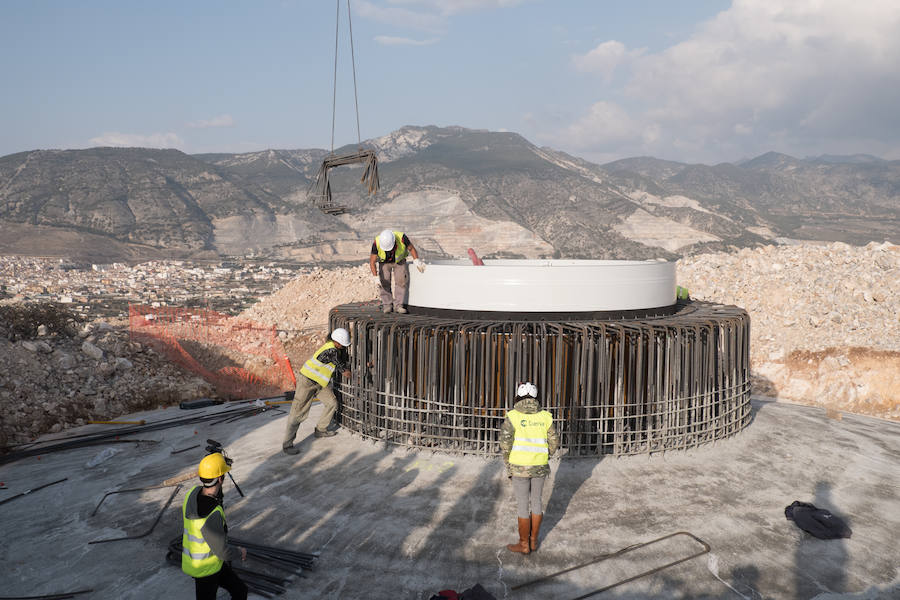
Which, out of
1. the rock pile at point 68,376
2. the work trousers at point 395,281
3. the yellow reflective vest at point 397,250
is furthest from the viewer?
the rock pile at point 68,376

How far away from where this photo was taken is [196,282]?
6200 cm

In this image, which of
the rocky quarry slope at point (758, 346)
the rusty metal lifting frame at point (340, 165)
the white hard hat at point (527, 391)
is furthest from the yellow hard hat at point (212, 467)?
the rocky quarry slope at point (758, 346)

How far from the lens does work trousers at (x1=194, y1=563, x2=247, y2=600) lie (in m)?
4.32

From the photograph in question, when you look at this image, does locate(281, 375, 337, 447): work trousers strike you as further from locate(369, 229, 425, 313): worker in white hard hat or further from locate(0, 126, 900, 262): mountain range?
locate(0, 126, 900, 262): mountain range

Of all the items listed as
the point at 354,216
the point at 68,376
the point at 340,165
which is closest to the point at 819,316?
the point at 340,165

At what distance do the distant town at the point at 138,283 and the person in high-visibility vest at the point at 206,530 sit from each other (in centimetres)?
3229

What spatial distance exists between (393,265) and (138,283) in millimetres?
58972

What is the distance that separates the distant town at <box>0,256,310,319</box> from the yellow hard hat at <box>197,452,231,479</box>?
32.4 meters

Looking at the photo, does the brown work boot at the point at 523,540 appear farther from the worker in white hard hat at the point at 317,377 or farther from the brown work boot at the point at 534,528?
the worker in white hard hat at the point at 317,377

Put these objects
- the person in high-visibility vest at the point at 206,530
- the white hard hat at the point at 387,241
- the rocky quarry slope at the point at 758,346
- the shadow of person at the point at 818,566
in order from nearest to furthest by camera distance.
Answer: the person in high-visibility vest at the point at 206,530
the shadow of person at the point at 818,566
the white hard hat at the point at 387,241
the rocky quarry slope at the point at 758,346

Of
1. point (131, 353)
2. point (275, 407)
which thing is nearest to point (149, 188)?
point (131, 353)

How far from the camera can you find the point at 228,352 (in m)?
22.0

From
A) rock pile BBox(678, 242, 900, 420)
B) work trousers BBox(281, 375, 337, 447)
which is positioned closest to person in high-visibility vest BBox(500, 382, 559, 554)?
work trousers BBox(281, 375, 337, 447)

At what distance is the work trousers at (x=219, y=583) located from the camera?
432 centimetres
